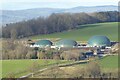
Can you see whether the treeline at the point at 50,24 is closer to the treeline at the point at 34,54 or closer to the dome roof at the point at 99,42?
the dome roof at the point at 99,42

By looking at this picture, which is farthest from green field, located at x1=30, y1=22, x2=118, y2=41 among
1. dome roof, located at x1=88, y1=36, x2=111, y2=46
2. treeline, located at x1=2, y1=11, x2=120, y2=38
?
dome roof, located at x1=88, y1=36, x2=111, y2=46

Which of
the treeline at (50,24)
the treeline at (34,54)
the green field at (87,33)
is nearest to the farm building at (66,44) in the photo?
the green field at (87,33)

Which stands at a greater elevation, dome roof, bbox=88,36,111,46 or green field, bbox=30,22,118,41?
green field, bbox=30,22,118,41

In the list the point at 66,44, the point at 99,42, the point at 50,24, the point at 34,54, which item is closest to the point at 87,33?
the point at 50,24

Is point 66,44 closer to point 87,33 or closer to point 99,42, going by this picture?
point 99,42

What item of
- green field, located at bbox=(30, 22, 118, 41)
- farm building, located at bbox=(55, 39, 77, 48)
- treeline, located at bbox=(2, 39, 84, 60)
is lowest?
treeline, located at bbox=(2, 39, 84, 60)

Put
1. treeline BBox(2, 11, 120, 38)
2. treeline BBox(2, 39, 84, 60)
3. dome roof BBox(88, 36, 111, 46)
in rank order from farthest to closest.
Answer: treeline BBox(2, 11, 120, 38), dome roof BBox(88, 36, 111, 46), treeline BBox(2, 39, 84, 60)

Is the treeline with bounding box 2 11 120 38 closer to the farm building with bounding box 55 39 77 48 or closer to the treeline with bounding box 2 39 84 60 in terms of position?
the farm building with bounding box 55 39 77 48

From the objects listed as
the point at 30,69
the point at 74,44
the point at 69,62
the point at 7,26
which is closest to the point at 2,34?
the point at 7,26
